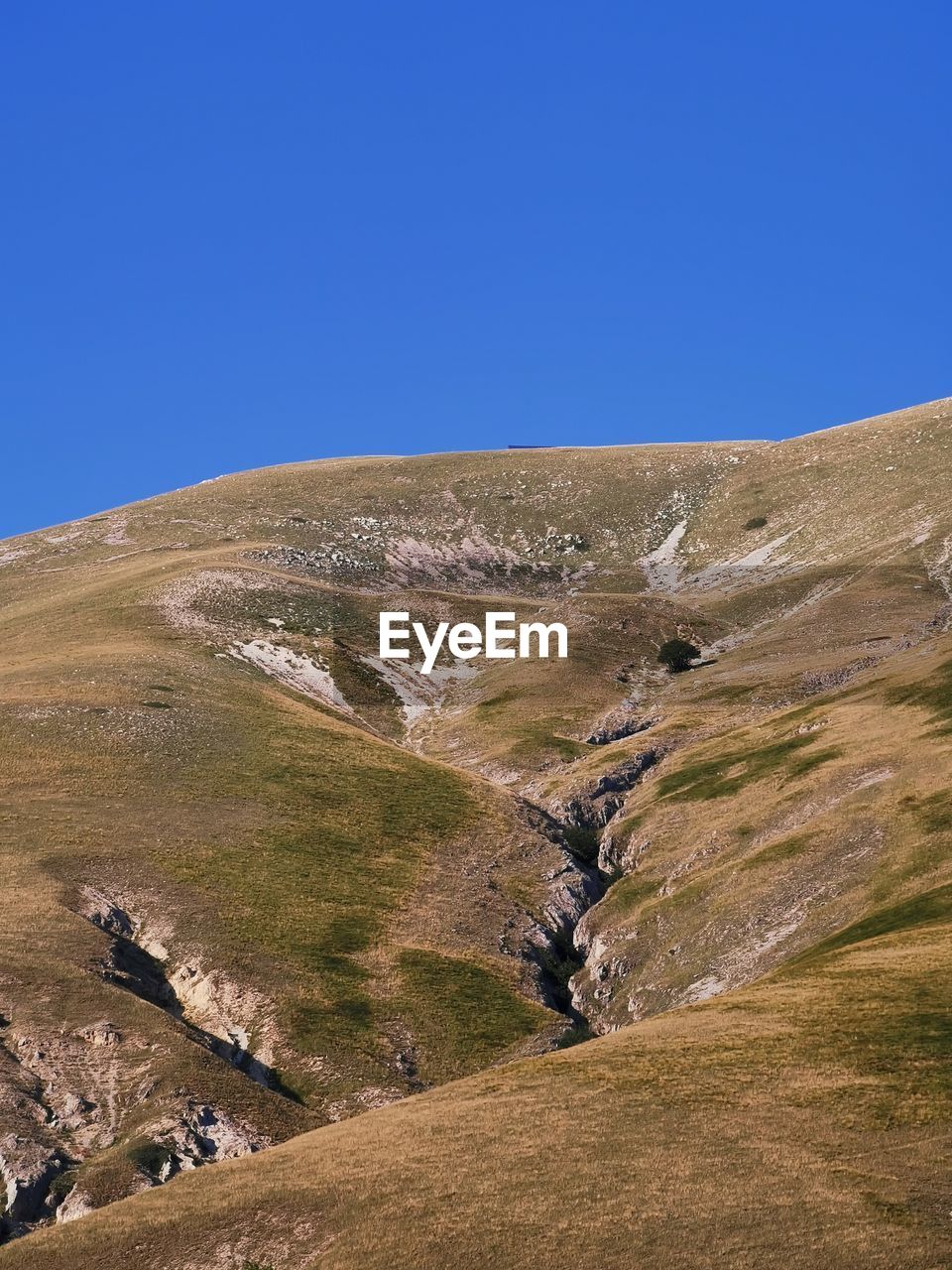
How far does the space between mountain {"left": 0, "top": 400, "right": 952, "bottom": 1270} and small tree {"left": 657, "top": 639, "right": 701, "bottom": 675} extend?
1231mm

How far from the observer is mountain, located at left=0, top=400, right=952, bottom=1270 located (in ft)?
140

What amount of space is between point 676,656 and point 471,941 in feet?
232

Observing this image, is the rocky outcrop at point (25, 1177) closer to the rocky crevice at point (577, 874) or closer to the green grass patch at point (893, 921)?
the rocky crevice at point (577, 874)

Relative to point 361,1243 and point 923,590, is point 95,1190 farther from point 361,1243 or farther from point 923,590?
point 923,590

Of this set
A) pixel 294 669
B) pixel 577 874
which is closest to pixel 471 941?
pixel 577 874

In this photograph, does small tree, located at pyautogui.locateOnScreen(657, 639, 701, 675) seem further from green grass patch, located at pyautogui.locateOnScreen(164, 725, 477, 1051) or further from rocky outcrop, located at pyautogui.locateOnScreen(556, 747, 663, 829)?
green grass patch, located at pyautogui.locateOnScreen(164, 725, 477, 1051)

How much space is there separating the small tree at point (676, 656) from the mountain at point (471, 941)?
48.5 inches

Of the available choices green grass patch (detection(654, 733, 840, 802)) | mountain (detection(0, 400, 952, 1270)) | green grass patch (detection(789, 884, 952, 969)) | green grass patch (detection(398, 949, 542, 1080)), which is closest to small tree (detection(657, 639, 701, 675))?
mountain (detection(0, 400, 952, 1270))

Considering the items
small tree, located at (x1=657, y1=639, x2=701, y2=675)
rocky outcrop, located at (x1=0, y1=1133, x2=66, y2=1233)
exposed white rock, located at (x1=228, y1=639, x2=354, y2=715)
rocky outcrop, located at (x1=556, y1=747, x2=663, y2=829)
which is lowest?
rocky outcrop, located at (x1=0, y1=1133, x2=66, y2=1233)

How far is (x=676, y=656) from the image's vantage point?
498 feet

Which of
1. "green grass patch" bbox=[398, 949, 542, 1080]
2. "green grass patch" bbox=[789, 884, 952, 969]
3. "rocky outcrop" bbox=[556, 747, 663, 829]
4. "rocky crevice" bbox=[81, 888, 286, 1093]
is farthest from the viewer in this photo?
"rocky outcrop" bbox=[556, 747, 663, 829]

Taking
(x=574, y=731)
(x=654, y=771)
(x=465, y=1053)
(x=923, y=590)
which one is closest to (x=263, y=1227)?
(x=465, y=1053)

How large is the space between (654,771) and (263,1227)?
245 ft

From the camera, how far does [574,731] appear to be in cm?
13112
